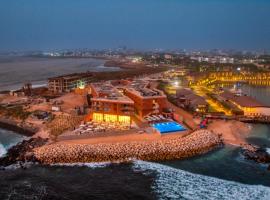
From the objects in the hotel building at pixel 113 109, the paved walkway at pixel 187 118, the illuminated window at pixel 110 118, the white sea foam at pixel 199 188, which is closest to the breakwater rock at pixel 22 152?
the hotel building at pixel 113 109

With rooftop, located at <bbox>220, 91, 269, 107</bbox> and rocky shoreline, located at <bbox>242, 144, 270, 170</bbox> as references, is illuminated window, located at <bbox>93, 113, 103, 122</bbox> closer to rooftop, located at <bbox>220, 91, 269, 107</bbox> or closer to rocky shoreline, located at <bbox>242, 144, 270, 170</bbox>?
rocky shoreline, located at <bbox>242, 144, 270, 170</bbox>

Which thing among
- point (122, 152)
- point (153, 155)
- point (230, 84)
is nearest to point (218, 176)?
point (153, 155)

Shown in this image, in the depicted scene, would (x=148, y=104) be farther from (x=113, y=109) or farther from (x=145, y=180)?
(x=145, y=180)

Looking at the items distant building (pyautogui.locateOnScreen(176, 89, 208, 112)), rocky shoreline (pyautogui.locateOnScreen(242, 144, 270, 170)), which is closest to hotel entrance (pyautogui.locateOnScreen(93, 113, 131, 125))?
rocky shoreline (pyautogui.locateOnScreen(242, 144, 270, 170))

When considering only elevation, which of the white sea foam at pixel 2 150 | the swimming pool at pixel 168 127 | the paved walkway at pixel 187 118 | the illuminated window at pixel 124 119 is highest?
the illuminated window at pixel 124 119

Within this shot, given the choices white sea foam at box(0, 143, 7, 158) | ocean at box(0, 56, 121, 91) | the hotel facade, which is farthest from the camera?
ocean at box(0, 56, 121, 91)

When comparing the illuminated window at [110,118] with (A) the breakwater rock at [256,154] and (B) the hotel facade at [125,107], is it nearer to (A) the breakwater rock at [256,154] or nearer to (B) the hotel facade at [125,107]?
(B) the hotel facade at [125,107]

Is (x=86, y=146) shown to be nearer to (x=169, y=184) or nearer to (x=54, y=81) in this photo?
(x=169, y=184)
